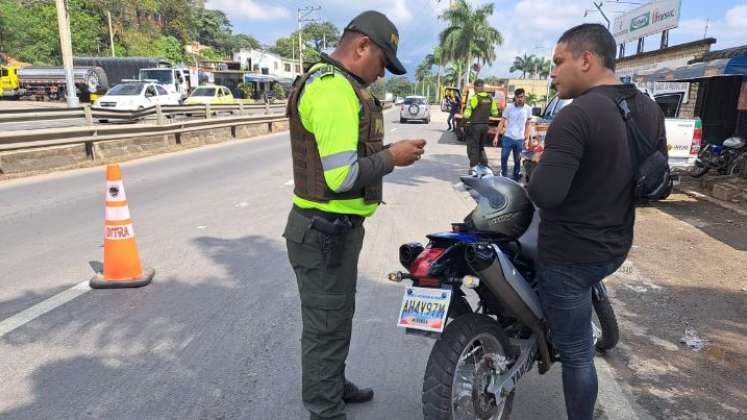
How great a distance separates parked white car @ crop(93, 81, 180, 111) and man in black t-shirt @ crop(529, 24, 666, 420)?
770 inches

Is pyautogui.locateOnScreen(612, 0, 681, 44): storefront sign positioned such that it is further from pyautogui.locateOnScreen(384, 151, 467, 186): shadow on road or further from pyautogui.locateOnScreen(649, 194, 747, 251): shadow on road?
pyautogui.locateOnScreen(649, 194, 747, 251): shadow on road

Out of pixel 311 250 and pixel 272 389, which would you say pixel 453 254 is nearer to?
pixel 311 250

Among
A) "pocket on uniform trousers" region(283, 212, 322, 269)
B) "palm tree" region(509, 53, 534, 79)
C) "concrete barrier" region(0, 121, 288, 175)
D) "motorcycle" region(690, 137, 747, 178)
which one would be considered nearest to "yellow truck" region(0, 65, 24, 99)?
"concrete barrier" region(0, 121, 288, 175)

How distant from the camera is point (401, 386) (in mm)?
3064

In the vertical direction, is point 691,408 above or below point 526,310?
below

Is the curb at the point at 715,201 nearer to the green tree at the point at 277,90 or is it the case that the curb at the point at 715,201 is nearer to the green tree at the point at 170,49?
the green tree at the point at 277,90

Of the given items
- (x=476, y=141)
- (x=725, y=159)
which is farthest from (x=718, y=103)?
(x=476, y=141)

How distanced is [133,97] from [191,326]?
64.1 ft

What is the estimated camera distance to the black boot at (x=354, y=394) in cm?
288

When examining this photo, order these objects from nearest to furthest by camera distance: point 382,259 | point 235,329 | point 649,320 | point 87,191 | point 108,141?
point 235,329 → point 649,320 → point 382,259 → point 87,191 → point 108,141

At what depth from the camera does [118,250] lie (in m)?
4.57

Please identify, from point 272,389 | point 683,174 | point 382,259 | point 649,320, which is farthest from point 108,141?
point 683,174

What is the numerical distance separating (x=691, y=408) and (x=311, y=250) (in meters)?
2.36

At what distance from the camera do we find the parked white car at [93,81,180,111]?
20.3 m
